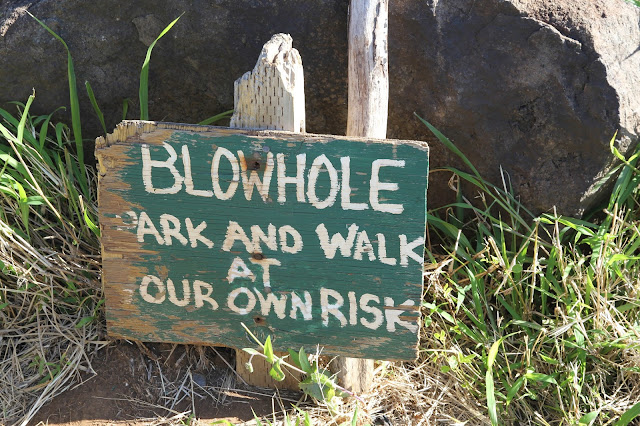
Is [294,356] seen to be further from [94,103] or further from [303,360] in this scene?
[94,103]

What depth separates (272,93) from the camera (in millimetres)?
1820

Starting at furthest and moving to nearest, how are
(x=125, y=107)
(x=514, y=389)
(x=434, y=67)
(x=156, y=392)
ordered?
(x=125, y=107) < (x=434, y=67) < (x=156, y=392) < (x=514, y=389)

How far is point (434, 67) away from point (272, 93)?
72 centimetres

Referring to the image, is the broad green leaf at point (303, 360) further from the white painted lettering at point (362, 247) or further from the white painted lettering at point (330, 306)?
the white painted lettering at point (362, 247)

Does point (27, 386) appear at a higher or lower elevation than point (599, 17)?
lower

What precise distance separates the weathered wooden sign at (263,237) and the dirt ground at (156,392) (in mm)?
254

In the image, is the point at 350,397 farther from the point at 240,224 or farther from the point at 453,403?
the point at 240,224

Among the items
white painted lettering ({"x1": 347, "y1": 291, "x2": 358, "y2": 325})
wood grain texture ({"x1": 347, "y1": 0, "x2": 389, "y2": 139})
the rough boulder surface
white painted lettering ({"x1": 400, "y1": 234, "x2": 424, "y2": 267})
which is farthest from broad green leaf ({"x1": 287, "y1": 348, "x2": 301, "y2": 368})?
the rough boulder surface

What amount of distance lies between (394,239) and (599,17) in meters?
1.15

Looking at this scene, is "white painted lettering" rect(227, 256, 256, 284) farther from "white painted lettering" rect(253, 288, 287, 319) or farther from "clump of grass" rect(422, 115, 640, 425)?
"clump of grass" rect(422, 115, 640, 425)

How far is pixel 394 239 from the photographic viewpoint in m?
1.81

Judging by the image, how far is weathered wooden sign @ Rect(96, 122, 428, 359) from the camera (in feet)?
5.79

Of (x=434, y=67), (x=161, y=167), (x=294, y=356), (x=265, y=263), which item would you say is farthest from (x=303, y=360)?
(x=434, y=67)

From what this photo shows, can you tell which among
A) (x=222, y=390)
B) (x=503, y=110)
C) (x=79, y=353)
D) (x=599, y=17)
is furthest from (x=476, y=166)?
(x=79, y=353)
